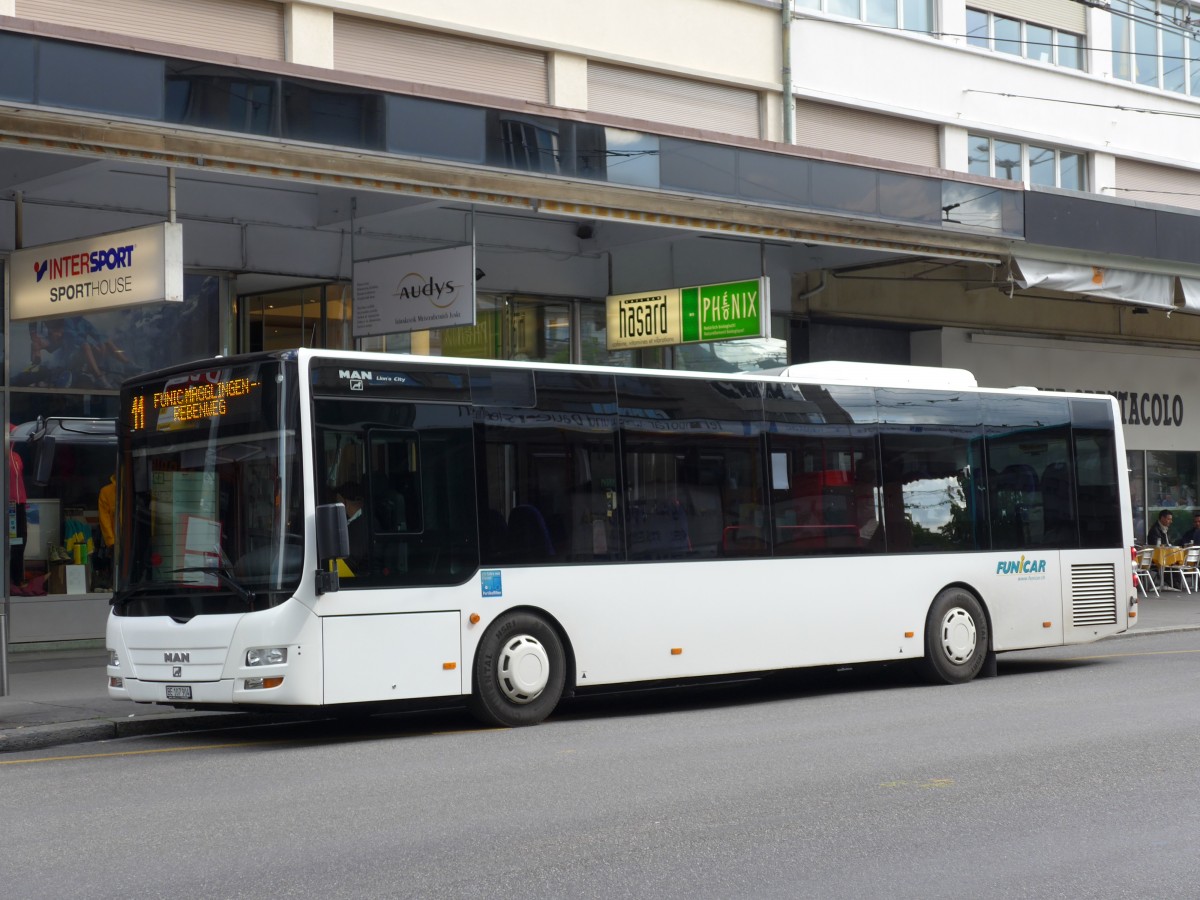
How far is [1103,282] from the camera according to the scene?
2248cm

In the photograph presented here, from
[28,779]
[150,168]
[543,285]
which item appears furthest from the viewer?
[543,285]

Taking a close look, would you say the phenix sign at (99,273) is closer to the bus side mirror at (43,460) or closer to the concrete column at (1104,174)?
the bus side mirror at (43,460)

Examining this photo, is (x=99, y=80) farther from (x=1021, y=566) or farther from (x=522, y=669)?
(x=1021, y=566)

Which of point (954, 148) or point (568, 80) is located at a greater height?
point (954, 148)

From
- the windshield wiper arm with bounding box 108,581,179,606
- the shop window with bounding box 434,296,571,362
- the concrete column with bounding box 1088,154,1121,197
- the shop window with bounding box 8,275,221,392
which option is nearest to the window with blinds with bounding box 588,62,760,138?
the shop window with bounding box 434,296,571,362

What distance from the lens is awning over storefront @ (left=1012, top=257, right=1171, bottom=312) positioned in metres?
21.6

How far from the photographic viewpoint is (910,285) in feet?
83.4

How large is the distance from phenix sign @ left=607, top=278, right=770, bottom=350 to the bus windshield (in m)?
8.11

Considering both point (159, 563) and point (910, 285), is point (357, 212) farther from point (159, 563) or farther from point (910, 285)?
point (910, 285)

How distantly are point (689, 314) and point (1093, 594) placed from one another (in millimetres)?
5748

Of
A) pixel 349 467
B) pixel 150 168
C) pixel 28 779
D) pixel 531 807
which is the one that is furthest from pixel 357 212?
pixel 531 807

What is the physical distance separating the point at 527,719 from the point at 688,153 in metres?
8.03

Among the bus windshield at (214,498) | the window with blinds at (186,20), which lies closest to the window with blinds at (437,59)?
the window with blinds at (186,20)

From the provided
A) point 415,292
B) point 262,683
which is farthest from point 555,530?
point 415,292
